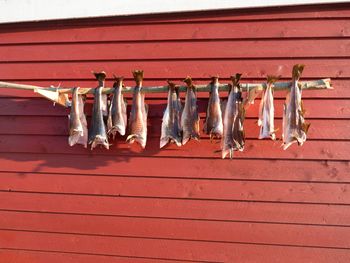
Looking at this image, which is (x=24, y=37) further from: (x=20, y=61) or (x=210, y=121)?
(x=210, y=121)

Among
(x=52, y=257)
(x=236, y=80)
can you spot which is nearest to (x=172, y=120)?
(x=236, y=80)

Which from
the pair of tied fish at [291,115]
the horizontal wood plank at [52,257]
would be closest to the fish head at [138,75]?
the pair of tied fish at [291,115]

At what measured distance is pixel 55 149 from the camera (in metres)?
3.52

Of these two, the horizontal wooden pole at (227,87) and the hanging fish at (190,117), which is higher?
the horizontal wooden pole at (227,87)

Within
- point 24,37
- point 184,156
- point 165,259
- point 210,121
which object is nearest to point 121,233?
point 165,259

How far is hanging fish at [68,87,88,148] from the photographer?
3.17 metres

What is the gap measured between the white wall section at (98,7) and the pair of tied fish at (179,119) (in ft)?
2.53

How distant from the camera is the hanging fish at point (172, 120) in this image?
3.10 m

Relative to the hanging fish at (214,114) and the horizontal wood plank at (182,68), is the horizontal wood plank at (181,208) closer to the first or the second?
the hanging fish at (214,114)

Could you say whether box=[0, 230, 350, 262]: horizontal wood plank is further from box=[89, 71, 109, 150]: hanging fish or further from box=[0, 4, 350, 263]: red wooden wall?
box=[89, 71, 109, 150]: hanging fish

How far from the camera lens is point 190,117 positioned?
3.05 meters

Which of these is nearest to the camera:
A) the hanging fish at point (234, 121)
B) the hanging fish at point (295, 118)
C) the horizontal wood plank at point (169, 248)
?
the hanging fish at point (295, 118)

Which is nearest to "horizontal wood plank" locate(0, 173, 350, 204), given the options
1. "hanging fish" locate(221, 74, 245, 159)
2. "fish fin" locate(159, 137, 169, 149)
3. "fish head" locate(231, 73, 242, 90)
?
"fish fin" locate(159, 137, 169, 149)

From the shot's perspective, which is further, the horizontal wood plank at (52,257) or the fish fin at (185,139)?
the horizontal wood plank at (52,257)
